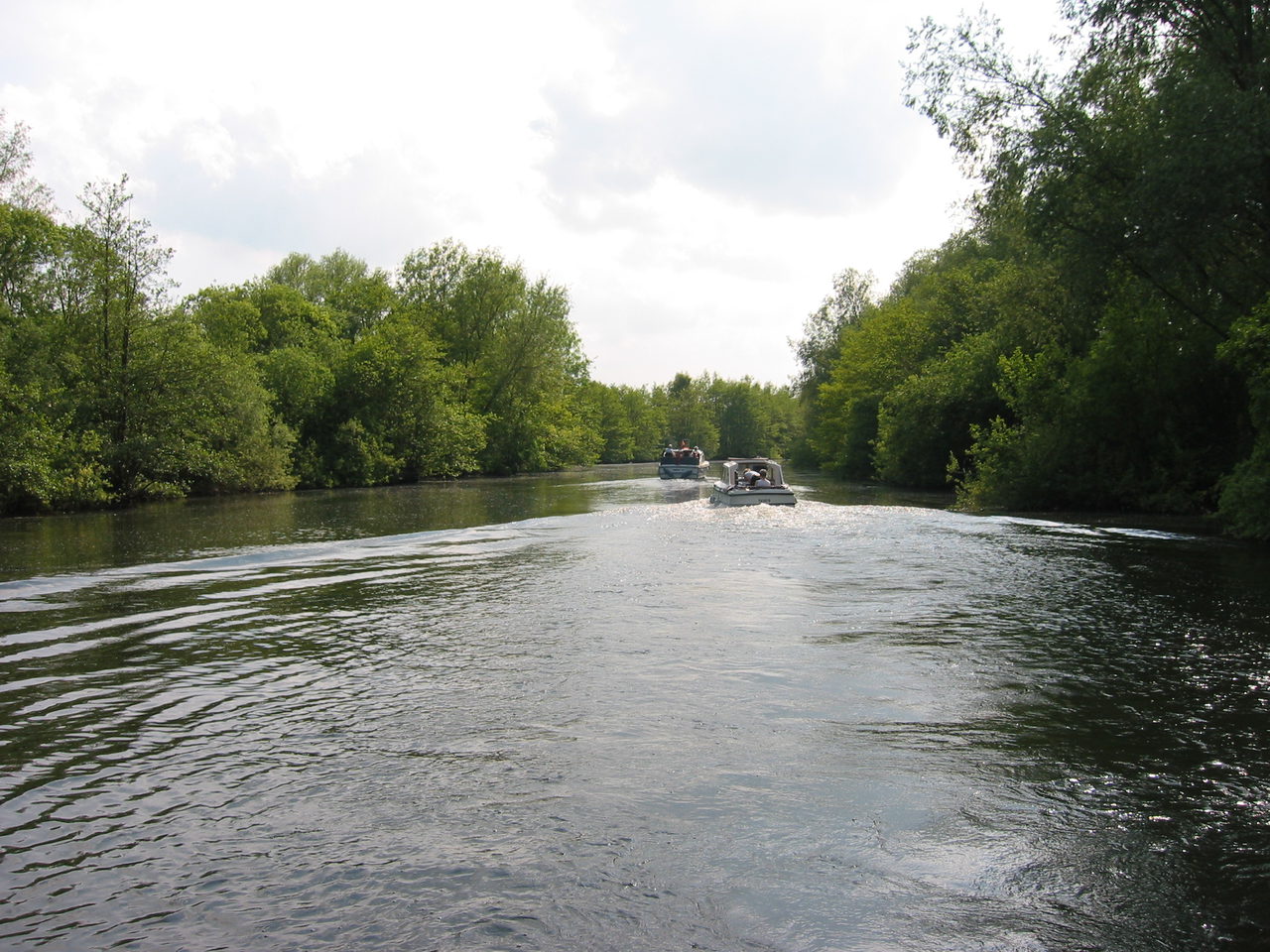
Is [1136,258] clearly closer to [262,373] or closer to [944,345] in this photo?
[944,345]

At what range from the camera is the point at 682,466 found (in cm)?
5778

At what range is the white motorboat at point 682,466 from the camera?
57.3 m

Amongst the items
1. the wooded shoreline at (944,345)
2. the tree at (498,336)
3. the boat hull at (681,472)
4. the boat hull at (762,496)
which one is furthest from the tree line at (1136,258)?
the tree at (498,336)

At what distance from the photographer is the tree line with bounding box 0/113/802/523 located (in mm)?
32469

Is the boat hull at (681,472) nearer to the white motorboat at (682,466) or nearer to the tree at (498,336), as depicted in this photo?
the white motorboat at (682,466)

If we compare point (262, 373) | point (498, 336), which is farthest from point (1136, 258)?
point (498, 336)

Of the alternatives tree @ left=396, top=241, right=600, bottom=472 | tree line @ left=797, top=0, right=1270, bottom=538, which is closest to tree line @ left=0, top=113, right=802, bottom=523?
tree @ left=396, top=241, right=600, bottom=472

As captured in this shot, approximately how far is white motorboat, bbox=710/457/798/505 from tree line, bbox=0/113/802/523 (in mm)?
21513

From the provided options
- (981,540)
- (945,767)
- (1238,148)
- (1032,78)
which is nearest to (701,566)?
(981,540)

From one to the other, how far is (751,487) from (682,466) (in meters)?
28.4

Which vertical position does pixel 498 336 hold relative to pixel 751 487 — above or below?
above

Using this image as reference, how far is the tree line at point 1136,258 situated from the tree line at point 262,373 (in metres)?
29.5

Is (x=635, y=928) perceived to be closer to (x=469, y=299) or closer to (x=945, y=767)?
(x=945, y=767)

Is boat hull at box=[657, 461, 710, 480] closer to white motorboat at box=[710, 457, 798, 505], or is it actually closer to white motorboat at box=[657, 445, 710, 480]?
white motorboat at box=[657, 445, 710, 480]
